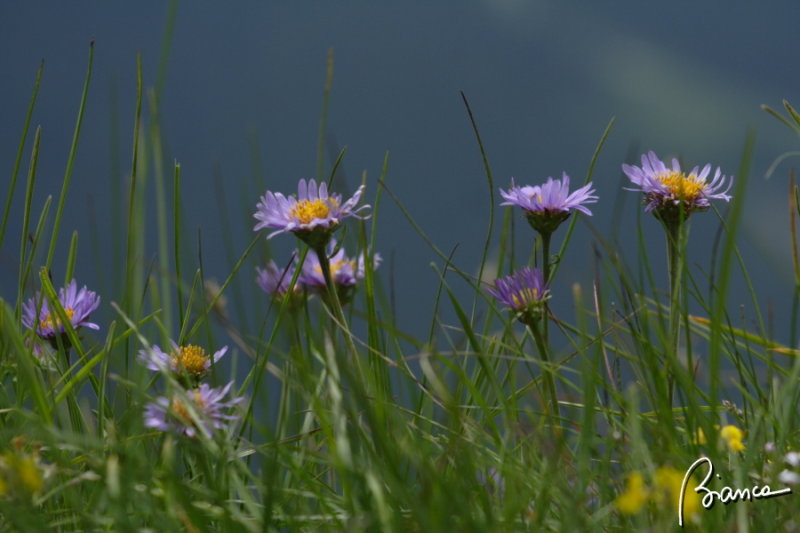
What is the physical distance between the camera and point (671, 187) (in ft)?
3.47

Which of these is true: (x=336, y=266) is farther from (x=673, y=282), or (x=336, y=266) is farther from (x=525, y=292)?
(x=673, y=282)

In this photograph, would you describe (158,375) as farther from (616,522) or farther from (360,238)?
(616,522)

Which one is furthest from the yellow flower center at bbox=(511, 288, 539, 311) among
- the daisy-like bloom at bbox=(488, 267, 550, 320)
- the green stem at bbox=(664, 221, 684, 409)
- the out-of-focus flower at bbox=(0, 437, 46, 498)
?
the out-of-focus flower at bbox=(0, 437, 46, 498)

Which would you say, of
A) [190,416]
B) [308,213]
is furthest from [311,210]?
[190,416]

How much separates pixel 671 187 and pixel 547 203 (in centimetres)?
14

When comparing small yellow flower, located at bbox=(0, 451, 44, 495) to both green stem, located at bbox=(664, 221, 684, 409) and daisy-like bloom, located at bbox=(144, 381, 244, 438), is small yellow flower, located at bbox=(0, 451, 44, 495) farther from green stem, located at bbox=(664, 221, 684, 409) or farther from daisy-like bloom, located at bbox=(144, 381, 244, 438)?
green stem, located at bbox=(664, 221, 684, 409)

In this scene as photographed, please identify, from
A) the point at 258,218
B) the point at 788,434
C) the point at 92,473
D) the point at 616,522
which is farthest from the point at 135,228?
the point at 788,434

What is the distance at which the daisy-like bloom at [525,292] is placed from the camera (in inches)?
38.3

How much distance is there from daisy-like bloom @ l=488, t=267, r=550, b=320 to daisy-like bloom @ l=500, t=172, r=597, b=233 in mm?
87

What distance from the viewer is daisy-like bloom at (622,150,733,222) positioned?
1.06m

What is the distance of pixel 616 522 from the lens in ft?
2.78

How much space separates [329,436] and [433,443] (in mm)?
175
